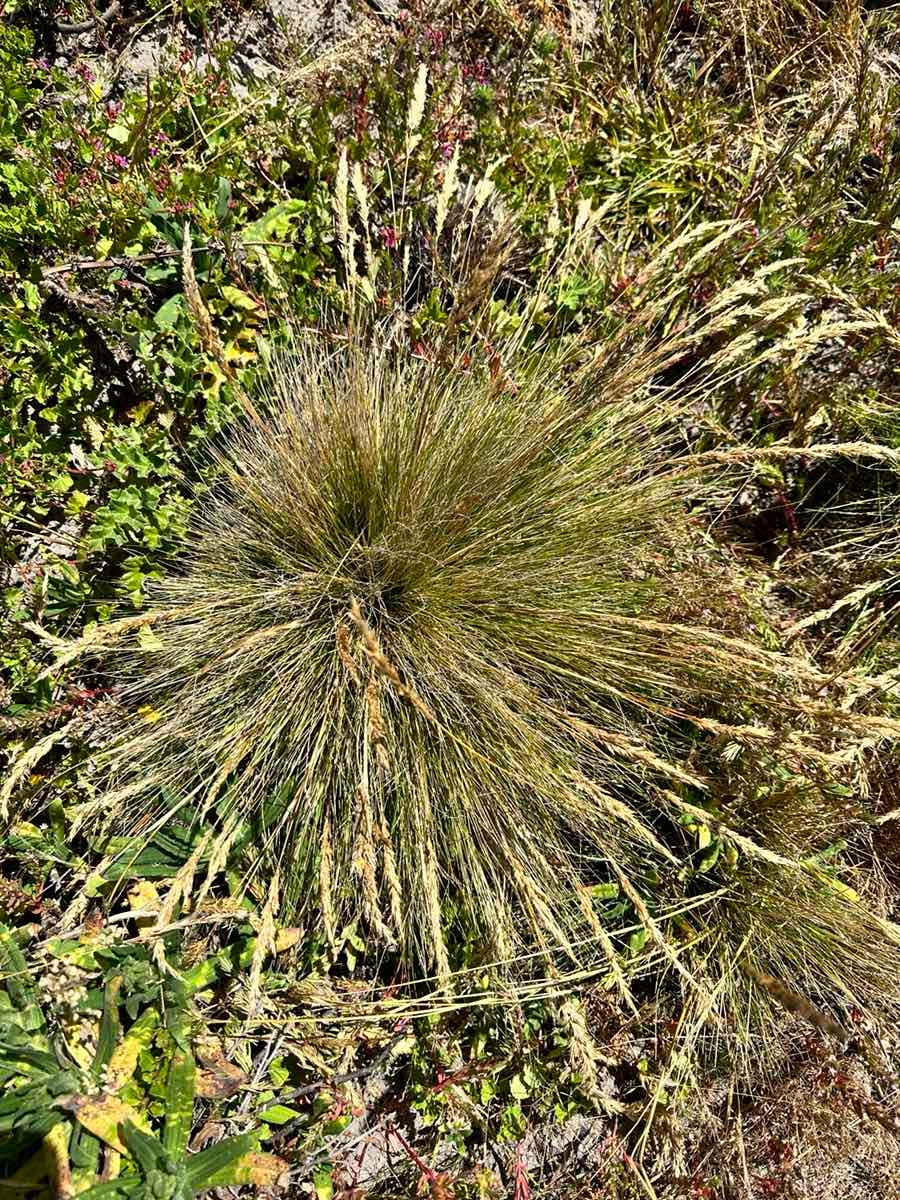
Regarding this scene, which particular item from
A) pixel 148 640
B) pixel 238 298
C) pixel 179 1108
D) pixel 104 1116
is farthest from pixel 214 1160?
pixel 238 298

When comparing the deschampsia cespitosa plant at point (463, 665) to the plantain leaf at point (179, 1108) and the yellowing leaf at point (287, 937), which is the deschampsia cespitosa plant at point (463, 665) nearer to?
the yellowing leaf at point (287, 937)

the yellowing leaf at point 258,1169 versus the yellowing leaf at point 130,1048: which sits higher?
the yellowing leaf at point 130,1048

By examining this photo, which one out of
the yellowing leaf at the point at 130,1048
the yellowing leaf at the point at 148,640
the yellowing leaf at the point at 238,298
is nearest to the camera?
the yellowing leaf at the point at 130,1048

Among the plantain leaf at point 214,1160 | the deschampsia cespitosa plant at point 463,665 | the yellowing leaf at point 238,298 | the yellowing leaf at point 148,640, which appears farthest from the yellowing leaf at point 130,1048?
the yellowing leaf at point 238,298

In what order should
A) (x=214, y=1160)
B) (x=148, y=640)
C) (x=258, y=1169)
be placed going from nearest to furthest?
1. (x=214, y=1160)
2. (x=258, y=1169)
3. (x=148, y=640)

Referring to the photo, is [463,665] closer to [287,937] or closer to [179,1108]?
[287,937]

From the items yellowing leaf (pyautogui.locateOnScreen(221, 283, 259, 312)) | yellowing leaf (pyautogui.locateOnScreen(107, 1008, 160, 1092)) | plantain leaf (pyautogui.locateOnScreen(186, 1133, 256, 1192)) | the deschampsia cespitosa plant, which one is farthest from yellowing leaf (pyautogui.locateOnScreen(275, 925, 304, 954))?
yellowing leaf (pyautogui.locateOnScreen(221, 283, 259, 312))

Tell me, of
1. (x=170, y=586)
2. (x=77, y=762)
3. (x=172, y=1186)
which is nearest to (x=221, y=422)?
(x=170, y=586)

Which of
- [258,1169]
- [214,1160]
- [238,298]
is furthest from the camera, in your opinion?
[238,298]
